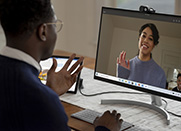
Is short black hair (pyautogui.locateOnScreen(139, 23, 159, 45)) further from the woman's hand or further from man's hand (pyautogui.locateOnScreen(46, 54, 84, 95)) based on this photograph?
man's hand (pyautogui.locateOnScreen(46, 54, 84, 95))

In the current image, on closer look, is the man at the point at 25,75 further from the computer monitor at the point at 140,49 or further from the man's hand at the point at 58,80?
the computer monitor at the point at 140,49

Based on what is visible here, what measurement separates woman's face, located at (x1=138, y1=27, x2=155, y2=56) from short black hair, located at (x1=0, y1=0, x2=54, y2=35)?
0.74 m

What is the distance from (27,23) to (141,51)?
31.9 inches

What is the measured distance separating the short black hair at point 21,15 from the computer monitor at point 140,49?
0.75 m

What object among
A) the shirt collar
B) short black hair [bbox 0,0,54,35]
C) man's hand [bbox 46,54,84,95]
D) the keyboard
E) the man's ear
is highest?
short black hair [bbox 0,0,54,35]

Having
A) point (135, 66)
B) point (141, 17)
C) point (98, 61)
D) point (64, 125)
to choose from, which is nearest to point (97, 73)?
point (98, 61)

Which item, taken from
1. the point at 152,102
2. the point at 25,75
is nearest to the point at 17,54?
the point at 25,75

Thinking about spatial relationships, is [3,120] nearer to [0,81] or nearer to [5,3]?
[0,81]

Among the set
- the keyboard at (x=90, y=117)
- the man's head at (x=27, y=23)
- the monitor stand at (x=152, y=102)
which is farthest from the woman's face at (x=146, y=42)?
the man's head at (x=27, y=23)

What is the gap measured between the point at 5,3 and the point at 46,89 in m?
0.29

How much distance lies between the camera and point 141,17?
1618 millimetres

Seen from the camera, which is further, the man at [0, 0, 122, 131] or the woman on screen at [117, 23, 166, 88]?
the woman on screen at [117, 23, 166, 88]

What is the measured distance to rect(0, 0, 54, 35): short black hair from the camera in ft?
3.04

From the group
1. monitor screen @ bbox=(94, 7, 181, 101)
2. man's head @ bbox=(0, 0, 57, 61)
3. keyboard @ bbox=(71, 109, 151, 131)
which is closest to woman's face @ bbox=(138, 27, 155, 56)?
monitor screen @ bbox=(94, 7, 181, 101)
